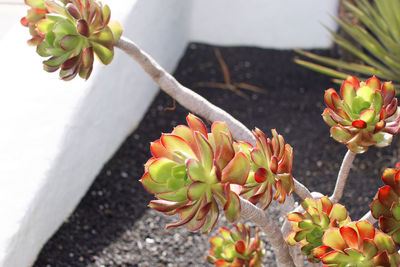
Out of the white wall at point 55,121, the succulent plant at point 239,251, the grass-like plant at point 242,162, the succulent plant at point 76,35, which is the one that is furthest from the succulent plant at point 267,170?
the white wall at point 55,121

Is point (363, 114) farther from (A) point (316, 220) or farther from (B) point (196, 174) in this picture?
(B) point (196, 174)

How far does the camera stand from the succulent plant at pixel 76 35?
844 mm

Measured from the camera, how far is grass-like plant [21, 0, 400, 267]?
65 centimetres

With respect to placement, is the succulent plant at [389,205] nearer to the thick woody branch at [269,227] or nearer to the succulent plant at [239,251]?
the thick woody branch at [269,227]

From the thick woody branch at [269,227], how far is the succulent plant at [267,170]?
20mm

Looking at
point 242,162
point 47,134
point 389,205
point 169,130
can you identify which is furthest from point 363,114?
point 169,130

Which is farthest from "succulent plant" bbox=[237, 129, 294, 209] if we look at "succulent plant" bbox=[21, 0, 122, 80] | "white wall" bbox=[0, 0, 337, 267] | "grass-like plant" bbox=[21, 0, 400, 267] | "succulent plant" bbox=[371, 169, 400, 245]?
"white wall" bbox=[0, 0, 337, 267]

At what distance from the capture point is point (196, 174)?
0.63 meters

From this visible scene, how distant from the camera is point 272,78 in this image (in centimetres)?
251

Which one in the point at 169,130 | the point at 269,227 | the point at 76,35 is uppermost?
the point at 76,35

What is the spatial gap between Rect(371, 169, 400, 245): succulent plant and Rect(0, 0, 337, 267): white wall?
0.93 meters

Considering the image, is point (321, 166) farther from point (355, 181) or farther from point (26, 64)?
point (26, 64)

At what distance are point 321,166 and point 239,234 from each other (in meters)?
0.82

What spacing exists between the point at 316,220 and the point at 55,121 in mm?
936
